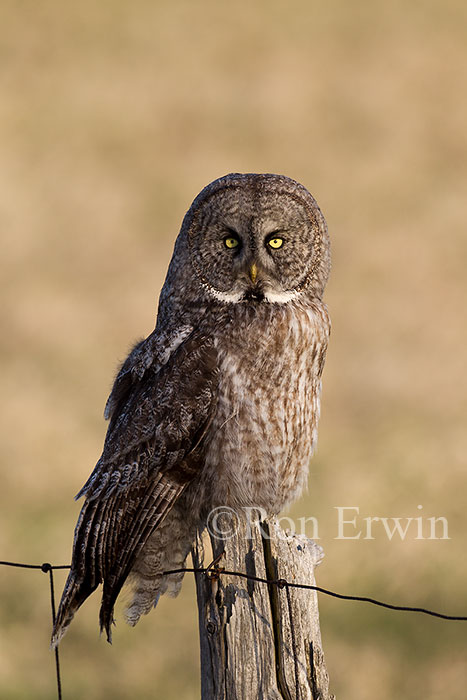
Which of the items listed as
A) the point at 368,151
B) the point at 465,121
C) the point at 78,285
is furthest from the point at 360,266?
the point at 465,121

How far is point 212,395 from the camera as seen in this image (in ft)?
14.0

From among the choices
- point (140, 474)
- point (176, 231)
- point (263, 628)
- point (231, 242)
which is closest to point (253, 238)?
point (231, 242)

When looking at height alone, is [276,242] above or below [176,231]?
below

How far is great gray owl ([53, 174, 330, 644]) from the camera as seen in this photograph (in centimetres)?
420

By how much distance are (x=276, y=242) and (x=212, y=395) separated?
728 millimetres

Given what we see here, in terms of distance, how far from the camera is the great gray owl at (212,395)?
420 centimetres

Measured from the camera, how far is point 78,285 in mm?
15164

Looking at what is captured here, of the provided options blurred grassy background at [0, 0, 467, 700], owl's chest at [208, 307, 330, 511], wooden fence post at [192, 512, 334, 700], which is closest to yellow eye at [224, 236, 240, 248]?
owl's chest at [208, 307, 330, 511]

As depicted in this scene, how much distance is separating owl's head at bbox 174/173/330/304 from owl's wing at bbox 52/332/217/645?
306mm

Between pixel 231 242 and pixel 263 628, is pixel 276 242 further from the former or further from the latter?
pixel 263 628

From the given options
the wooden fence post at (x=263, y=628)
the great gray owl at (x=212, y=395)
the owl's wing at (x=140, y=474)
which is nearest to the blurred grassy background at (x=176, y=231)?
the great gray owl at (x=212, y=395)

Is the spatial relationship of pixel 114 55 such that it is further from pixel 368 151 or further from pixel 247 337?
pixel 247 337

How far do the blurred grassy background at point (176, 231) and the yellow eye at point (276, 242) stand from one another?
3.44m

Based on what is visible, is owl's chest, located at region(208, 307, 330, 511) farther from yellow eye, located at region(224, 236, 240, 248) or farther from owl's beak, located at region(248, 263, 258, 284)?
yellow eye, located at region(224, 236, 240, 248)
